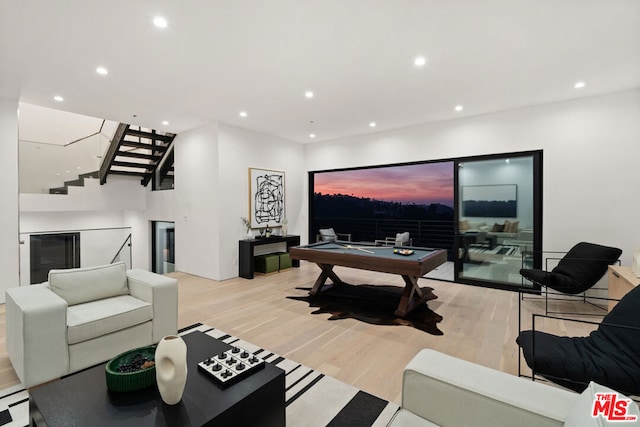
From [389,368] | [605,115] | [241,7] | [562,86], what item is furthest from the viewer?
[605,115]

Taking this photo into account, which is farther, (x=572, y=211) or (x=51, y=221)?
(x=51, y=221)

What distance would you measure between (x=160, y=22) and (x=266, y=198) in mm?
4118

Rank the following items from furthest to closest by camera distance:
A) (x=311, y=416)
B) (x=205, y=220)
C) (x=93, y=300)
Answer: (x=205, y=220), (x=93, y=300), (x=311, y=416)

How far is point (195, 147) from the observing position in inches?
234

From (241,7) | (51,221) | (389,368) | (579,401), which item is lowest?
(389,368)

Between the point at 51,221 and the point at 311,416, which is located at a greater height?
the point at 51,221

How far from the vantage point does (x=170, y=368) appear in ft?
4.64

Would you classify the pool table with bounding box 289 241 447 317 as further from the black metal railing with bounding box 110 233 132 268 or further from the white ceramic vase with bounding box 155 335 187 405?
the black metal railing with bounding box 110 233 132 268

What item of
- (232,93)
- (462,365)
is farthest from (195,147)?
(462,365)

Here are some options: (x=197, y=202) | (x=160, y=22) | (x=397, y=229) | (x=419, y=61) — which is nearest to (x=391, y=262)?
(x=419, y=61)

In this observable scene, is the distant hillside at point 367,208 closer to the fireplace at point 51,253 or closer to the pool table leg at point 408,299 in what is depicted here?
the pool table leg at point 408,299

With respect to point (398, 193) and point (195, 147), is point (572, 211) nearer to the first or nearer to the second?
point (398, 193)

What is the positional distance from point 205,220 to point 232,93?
101 inches

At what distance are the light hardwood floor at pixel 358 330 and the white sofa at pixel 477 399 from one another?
950 mm
